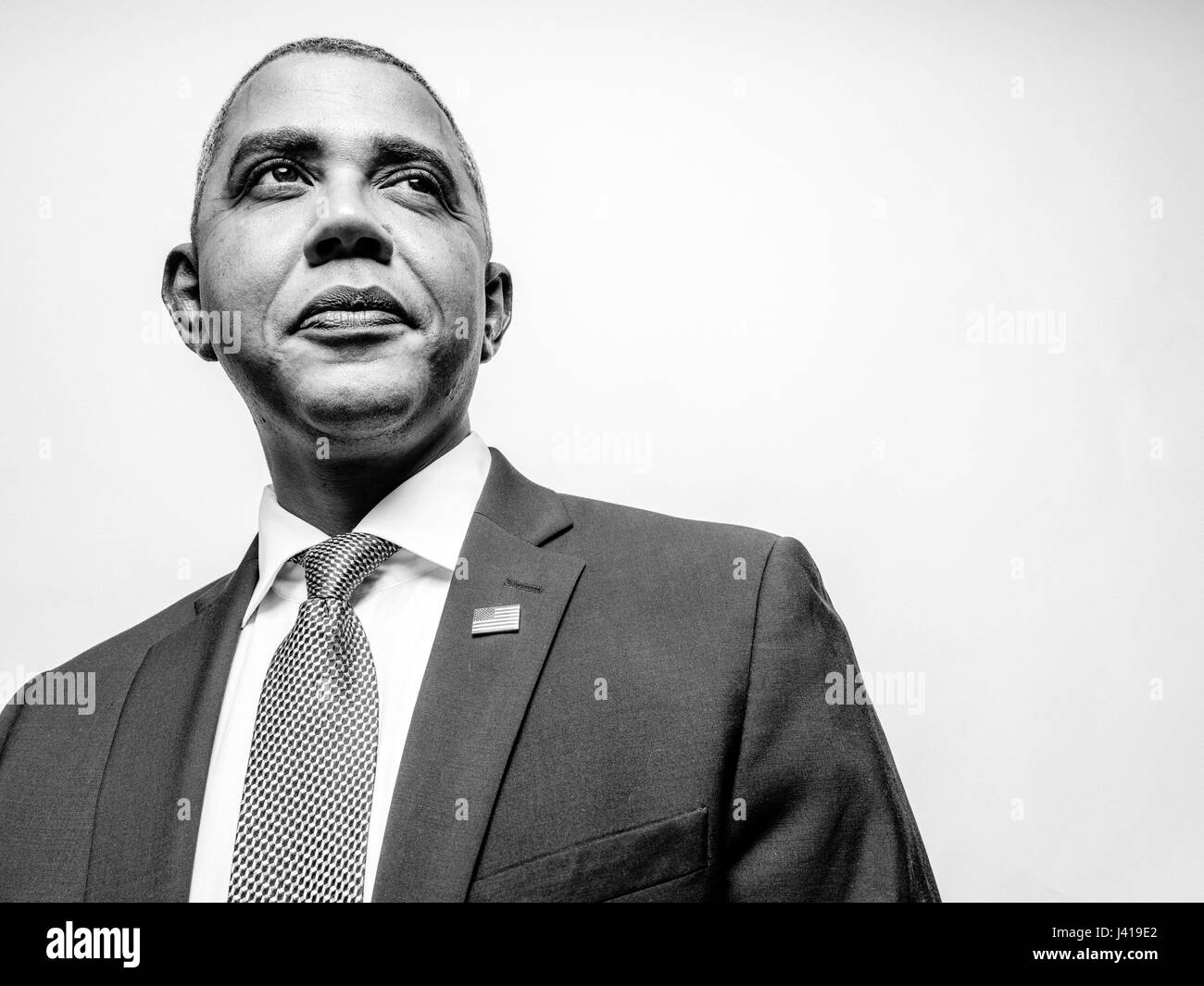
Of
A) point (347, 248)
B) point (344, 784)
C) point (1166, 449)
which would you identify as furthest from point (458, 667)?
point (1166, 449)

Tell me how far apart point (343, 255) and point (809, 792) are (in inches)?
42.5

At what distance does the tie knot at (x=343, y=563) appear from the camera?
1.90m

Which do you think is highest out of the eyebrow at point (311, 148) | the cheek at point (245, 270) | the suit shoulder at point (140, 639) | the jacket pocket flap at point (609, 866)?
the eyebrow at point (311, 148)

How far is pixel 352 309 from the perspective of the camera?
6.28ft

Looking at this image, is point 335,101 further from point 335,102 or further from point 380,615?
point 380,615

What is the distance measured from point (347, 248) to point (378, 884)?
A: 0.97 m

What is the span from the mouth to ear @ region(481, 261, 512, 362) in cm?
39

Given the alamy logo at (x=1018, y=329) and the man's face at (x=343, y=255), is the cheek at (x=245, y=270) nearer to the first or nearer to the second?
the man's face at (x=343, y=255)

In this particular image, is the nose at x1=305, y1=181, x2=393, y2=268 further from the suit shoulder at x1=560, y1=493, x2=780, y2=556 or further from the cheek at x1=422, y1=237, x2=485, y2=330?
the suit shoulder at x1=560, y1=493, x2=780, y2=556

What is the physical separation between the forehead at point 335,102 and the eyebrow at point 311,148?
0.05ft

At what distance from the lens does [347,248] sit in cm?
194

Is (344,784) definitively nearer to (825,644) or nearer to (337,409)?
(337,409)

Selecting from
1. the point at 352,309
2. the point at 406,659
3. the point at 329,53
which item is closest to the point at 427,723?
the point at 406,659
